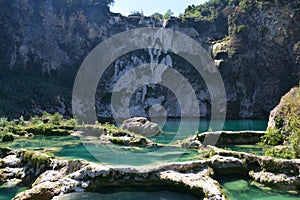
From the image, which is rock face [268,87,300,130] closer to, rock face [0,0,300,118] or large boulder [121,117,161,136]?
large boulder [121,117,161,136]

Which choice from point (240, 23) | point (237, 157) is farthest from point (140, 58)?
point (237, 157)

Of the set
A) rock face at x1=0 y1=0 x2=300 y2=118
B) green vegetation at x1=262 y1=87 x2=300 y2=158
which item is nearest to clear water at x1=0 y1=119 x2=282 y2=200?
green vegetation at x1=262 y1=87 x2=300 y2=158

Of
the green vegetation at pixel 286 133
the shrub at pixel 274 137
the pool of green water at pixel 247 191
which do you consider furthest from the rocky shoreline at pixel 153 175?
the shrub at pixel 274 137

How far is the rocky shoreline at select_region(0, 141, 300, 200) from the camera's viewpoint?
13.1 metres

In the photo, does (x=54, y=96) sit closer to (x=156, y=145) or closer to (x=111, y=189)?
(x=156, y=145)

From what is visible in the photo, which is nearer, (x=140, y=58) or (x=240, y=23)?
(x=240, y=23)

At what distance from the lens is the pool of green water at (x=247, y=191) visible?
515 inches

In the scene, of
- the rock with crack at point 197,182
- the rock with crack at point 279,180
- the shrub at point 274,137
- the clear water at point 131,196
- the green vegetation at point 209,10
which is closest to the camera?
the rock with crack at point 197,182

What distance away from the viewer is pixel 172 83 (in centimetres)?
7294

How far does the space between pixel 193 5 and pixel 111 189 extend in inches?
3137

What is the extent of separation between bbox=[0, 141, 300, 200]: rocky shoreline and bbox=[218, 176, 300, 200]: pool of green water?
621mm

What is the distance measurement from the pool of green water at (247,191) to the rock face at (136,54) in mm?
41081

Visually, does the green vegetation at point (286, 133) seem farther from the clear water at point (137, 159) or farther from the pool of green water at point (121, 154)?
the pool of green water at point (121, 154)

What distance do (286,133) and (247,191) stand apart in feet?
38.0
